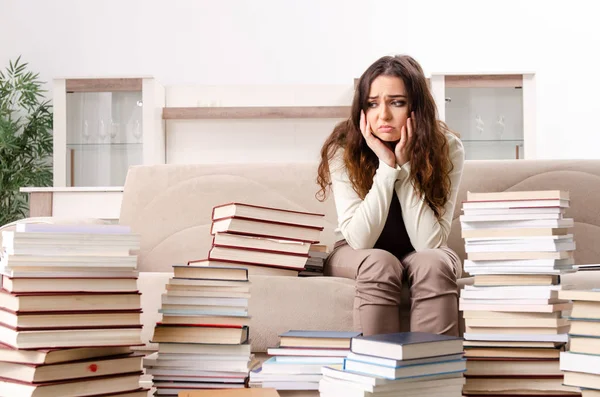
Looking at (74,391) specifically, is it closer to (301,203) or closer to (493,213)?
(493,213)

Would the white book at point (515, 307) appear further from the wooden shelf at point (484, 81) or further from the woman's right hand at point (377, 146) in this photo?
the wooden shelf at point (484, 81)

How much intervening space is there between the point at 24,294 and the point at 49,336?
0.31ft

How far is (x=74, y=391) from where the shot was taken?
1.46 m

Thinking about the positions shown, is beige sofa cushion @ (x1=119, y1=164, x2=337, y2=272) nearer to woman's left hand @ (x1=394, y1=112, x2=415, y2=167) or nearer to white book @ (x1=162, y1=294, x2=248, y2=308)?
woman's left hand @ (x1=394, y1=112, x2=415, y2=167)

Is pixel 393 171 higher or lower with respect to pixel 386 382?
higher

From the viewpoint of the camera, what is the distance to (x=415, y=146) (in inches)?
88.0

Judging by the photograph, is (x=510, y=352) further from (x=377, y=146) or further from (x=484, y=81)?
(x=484, y=81)

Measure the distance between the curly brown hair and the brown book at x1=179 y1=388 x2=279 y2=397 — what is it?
0.89 m

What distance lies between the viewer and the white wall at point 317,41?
17.1 feet

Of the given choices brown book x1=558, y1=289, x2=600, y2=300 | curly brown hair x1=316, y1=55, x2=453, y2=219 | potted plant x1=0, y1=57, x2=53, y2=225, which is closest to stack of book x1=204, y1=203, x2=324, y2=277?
curly brown hair x1=316, y1=55, x2=453, y2=219

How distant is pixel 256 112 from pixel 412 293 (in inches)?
127

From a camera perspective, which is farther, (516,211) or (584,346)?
(516,211)

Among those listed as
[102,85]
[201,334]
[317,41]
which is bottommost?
[201,334]

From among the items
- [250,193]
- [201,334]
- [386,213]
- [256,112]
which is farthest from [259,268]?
[256,112]
